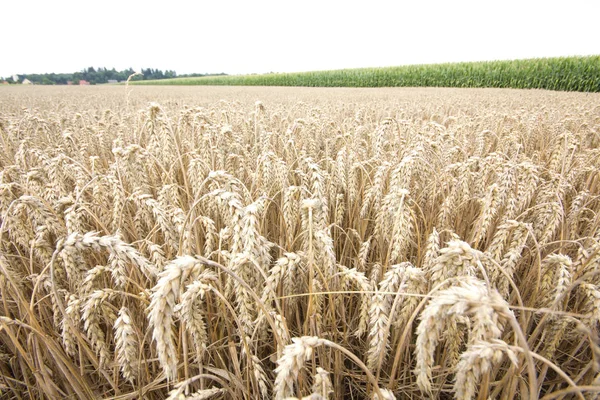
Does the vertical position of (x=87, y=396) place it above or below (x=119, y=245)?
below

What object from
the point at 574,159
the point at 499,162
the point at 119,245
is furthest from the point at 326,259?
the point at 574,159

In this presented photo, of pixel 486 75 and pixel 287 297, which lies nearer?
pixel 287 297

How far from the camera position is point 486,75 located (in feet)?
93.3

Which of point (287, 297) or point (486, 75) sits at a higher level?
point (486, 75)

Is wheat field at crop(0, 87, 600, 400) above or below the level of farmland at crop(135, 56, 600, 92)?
below

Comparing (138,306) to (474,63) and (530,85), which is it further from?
(474,63)

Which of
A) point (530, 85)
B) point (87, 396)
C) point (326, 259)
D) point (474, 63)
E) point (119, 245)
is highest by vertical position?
point (474, 63)

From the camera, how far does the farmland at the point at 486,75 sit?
23.5 meters

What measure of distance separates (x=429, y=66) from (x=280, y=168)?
122 ft

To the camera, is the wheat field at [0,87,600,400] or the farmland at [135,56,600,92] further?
the farmland at [135,56,600,92]

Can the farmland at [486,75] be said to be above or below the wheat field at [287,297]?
above

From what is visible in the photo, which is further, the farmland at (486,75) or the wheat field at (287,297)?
the farmland at (486,75)

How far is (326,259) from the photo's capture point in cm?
124

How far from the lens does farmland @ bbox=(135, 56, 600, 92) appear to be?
23.5 meters
